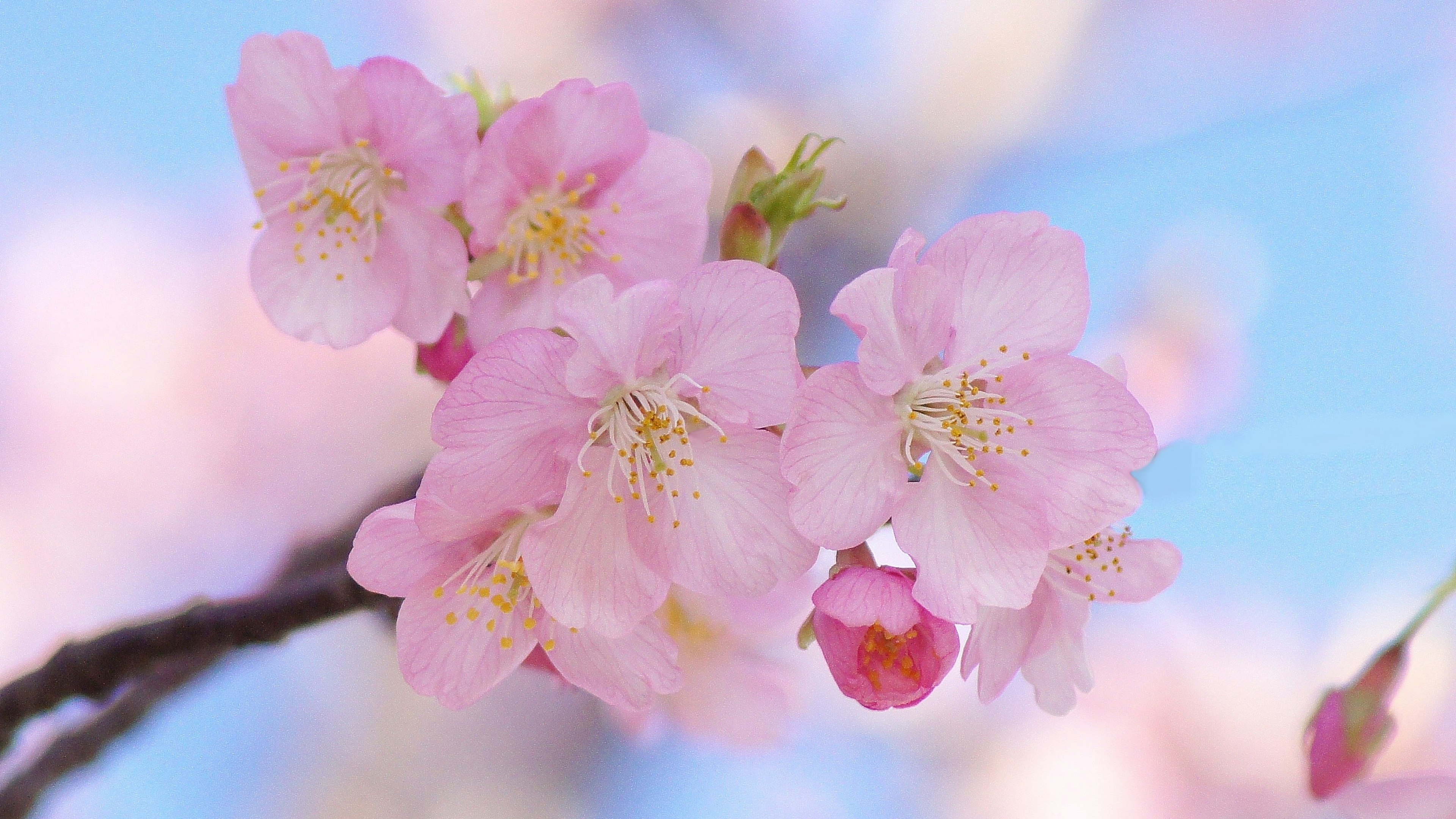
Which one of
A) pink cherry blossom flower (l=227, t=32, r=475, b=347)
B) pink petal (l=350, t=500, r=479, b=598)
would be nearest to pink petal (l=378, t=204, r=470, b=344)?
pink cherry blossom flower (l=227, t=32, r=475, b=347)

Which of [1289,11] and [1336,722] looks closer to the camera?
[1336,722]

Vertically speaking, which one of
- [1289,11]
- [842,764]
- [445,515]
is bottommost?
[842,764]

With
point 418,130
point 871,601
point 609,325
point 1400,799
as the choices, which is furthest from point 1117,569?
point 1400,799

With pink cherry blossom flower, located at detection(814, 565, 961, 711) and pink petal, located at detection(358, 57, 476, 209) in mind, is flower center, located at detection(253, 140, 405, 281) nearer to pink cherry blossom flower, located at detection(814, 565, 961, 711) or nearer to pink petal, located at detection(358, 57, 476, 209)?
pink petal, located at detection(358, 57, 476, 209)

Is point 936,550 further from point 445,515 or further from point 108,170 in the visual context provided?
point 108,170

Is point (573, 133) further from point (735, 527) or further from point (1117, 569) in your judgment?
point (1117, 569)

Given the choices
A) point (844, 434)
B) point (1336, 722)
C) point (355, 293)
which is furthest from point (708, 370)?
point (1336, 722)

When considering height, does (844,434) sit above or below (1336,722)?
above
